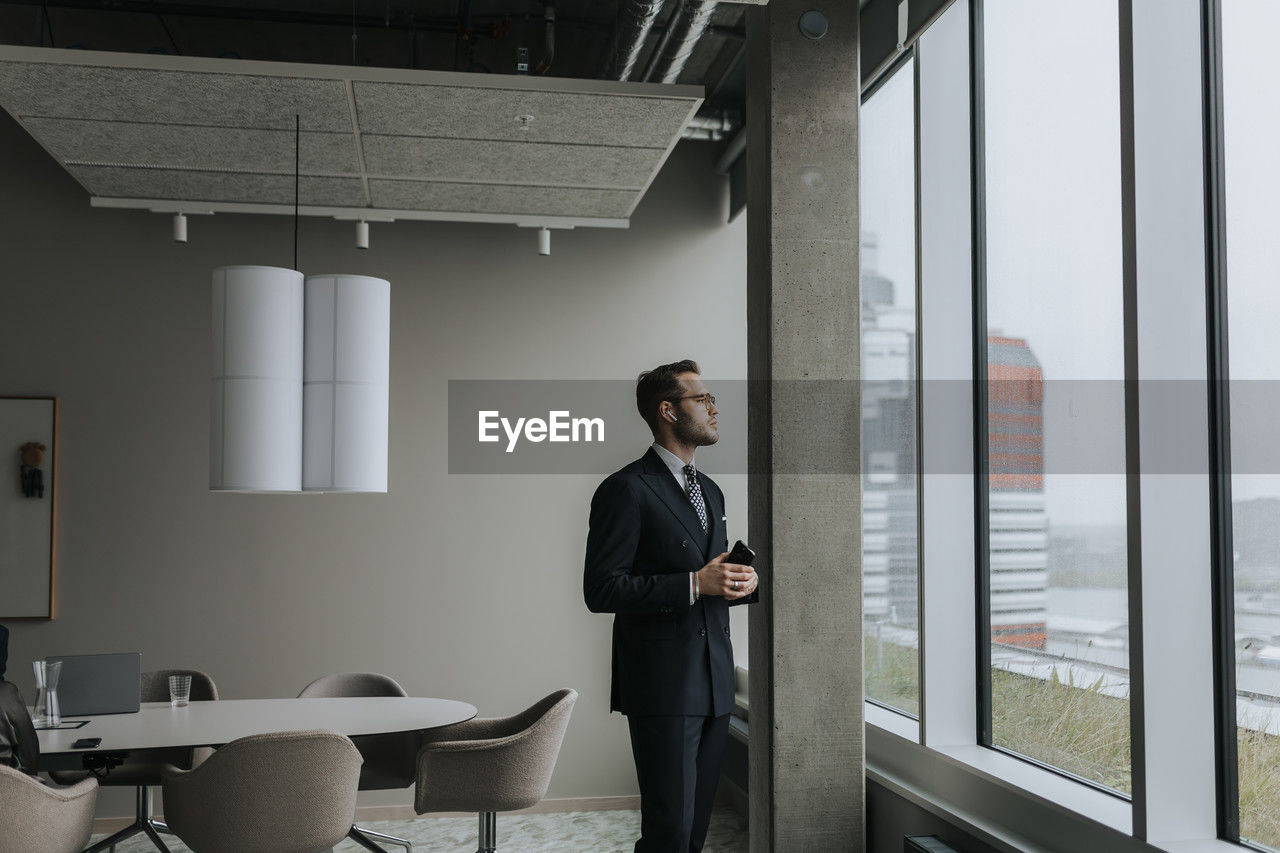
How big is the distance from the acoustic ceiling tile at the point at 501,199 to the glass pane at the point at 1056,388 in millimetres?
2263

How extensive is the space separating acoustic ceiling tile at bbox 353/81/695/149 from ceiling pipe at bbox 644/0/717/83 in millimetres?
363

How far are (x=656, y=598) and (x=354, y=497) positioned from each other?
3.68 meters

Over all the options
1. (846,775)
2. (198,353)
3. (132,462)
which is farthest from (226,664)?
(846,775)

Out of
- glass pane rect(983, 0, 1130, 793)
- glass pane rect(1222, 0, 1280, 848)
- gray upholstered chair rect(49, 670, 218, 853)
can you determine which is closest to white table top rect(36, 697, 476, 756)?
gray upholstered chair rect(49, 670, 218, 853)

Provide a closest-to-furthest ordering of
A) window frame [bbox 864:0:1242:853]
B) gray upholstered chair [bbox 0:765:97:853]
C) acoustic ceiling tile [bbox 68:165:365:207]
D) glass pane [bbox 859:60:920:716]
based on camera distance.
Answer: window frame [bbox 864:0:1242:853]
gray upholstered chair [bbox 0:765:97:853]
glass pane [bbox 859:60:920:716]
acoustic ceiling tile [bbox 68:165:365:207]

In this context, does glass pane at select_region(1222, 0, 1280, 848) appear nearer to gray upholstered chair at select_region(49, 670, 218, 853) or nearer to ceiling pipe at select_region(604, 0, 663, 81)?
ceiling pipe at select_region(604, 0, 663, 81)

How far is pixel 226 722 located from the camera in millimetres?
4230

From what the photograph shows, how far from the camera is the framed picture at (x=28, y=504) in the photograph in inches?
236

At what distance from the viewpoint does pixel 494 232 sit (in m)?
6.59

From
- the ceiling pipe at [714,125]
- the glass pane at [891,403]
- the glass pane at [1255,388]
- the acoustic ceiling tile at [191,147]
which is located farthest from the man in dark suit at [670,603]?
the ceiling pipe at [714,125]

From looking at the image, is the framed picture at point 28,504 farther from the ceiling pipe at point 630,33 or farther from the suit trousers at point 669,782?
the suit trousers at point 669,782

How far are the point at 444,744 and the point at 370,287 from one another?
1840 millimetres

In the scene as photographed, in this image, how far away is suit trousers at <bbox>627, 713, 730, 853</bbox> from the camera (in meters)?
3.07

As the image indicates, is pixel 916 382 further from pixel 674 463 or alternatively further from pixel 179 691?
pixel 179 691
